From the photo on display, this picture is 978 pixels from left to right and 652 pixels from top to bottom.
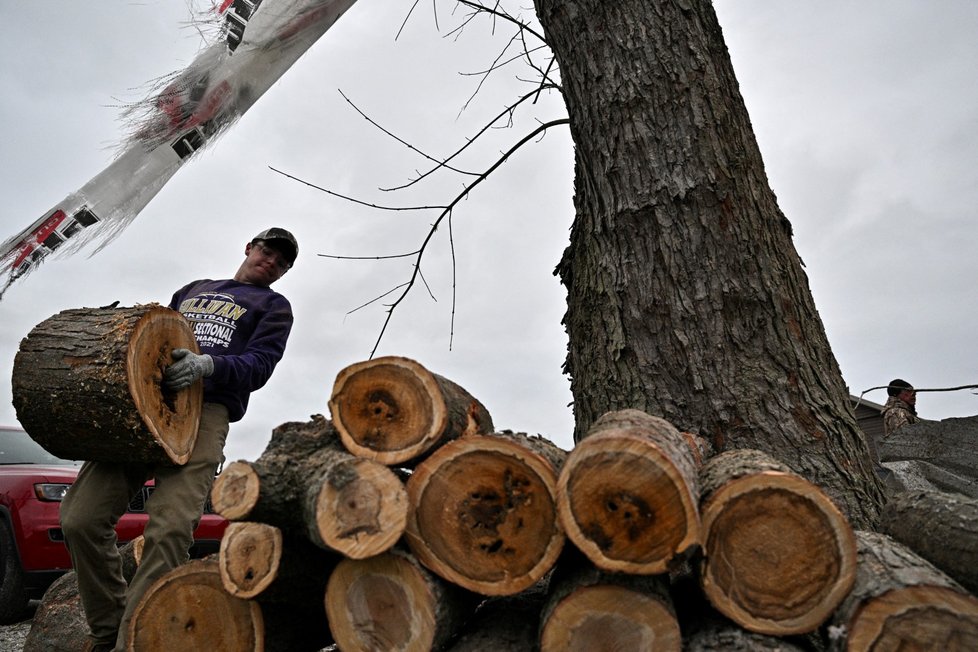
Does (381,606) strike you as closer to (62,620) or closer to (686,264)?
(686,264)

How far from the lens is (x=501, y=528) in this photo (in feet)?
5.89

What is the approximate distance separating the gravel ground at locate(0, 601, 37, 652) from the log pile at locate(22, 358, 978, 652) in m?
2.88

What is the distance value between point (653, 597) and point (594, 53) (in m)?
2.51

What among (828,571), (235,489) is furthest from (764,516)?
(235,489)

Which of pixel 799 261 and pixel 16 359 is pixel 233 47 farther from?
pixel 799 261

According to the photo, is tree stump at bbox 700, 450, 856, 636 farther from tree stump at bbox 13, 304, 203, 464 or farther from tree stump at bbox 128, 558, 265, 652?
tree stump at bbox 13, 304, 203, 464

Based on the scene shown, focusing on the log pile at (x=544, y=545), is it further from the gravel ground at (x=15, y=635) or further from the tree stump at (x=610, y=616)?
the gravel ground at (x=15, y=635)

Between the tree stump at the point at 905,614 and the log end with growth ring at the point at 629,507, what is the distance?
0.41 meters

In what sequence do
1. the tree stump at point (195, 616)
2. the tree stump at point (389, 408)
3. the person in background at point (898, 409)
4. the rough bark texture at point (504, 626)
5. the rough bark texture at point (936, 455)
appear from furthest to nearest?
1. the person in background at point (898, 409)
2. the rough bark texture at point (936, 455)
3. the tree stump at point (195, 616)
4. the tree stump at point (389, 408)
5. the rough bark texture at point (504, 626)

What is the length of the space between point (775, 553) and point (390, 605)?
1.02 meters

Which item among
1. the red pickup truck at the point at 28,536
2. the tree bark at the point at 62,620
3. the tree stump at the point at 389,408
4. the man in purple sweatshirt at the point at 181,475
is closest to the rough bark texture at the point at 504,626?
the tree stump at the point at 389,408

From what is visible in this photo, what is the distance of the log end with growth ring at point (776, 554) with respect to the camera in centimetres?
164

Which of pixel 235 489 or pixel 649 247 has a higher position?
pixel 649 247

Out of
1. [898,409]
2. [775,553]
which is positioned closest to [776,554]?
[775,553]
